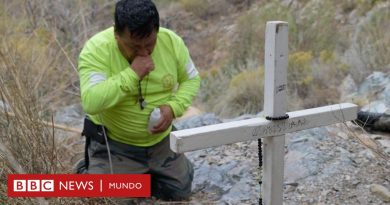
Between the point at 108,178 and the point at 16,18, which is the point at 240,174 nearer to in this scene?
the point at 108,178

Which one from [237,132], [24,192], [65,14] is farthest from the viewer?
[65,14]

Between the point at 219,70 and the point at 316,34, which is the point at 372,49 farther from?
the point at 219,70

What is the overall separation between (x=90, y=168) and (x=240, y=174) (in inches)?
31.6

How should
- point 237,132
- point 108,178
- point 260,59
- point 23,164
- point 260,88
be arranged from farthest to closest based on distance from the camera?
point 260,59 < point 260,88 < point 108,178 < point 23,164 < point 237,132

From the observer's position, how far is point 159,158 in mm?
3250

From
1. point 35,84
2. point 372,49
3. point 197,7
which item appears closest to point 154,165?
point 35,84

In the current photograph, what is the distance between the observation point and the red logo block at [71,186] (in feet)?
7.68

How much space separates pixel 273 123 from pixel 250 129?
117 mm

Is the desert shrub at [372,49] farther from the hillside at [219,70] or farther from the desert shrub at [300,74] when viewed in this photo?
the desert shrub at [300,74]

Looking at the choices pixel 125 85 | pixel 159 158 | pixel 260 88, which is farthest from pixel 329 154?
pixel 260 88

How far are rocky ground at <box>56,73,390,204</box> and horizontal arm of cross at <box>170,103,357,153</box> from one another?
304 millimetres

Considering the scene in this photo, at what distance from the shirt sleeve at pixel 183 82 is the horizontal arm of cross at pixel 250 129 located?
0.80 metres

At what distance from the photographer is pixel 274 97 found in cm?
228

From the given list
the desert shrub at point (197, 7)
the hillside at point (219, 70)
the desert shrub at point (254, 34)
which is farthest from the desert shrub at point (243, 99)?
the desert shrub at point (197, 7)
